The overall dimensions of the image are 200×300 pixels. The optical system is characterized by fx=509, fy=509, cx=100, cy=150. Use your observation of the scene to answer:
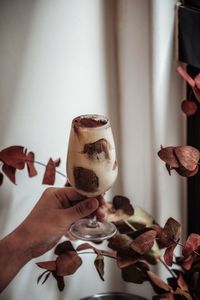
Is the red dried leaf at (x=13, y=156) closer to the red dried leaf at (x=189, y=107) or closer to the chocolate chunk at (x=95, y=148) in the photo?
the chocolate chunk at (x=95, y=148)

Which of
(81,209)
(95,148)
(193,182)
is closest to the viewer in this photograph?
(95,148)

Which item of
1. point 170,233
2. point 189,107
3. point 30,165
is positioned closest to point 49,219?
point 30,165

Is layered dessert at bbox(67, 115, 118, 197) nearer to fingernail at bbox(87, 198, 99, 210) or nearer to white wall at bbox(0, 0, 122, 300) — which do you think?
fingernail at bbox(87, 198, 99, 210)

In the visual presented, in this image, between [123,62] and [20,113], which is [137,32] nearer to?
[123,62]

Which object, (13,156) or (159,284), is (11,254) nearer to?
(13,156)

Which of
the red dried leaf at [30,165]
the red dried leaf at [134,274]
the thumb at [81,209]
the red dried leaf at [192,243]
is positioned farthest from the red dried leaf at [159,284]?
the red dried leaf at [30,165]

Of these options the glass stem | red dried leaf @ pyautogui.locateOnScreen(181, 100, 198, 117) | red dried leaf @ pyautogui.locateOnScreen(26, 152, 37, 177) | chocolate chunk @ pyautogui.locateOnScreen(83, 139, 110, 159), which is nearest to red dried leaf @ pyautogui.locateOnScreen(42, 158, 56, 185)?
red dried leaf @ pyautogui.locateOnScreen(26, 152, 37, 177)
